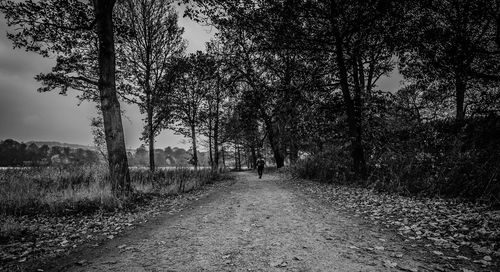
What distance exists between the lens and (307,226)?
527 centimetres

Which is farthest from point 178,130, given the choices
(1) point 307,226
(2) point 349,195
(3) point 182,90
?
(1) point 307,226

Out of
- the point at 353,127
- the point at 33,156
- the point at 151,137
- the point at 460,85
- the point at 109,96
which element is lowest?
the point at 33,156

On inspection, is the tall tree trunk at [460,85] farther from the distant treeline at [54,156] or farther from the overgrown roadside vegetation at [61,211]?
the distant treeline at [54,156]

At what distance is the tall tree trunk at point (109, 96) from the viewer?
8211 millimetres

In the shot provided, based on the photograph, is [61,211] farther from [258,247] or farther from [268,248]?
[268,248]

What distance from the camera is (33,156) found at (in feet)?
47.3

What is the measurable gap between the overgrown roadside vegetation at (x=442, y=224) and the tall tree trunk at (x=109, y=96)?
7219 millimetres

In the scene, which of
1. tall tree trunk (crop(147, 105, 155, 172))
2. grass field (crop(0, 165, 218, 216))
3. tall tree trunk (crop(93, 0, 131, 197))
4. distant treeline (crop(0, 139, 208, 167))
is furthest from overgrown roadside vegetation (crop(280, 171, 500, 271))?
tall tree trunk (crop(147, 105, 155, 172))

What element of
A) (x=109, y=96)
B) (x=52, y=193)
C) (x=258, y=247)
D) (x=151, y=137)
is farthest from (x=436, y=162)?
(x=151, y=137)

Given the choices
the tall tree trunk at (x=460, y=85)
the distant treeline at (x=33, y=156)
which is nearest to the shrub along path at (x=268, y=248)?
the distant treeline at (x=33, y=156)

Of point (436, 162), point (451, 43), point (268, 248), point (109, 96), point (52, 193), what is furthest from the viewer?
point (451, 43)

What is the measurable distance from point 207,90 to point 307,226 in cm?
2093

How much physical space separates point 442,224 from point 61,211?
926 centimetres

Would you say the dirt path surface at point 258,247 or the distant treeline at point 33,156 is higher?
the distant treeline at point 33,156
